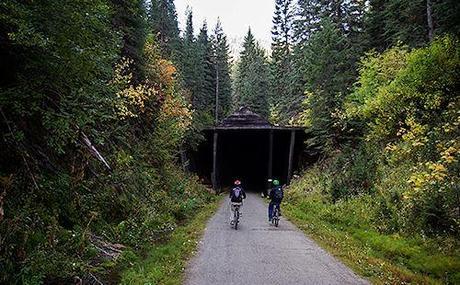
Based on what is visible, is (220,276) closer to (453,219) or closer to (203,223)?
(453,219)

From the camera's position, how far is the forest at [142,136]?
6.51m

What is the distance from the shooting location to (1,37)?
661 cm

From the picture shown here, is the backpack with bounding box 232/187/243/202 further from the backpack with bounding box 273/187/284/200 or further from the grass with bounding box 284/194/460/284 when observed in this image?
the grass with bounding box 284/194/460/284

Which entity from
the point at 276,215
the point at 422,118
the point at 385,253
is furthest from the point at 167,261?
the point at 422,118

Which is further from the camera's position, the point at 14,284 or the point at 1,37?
the point at 1,37

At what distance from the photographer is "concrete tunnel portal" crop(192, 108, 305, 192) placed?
34.2 metres

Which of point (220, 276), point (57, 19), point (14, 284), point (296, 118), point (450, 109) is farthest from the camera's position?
point (296, 118)

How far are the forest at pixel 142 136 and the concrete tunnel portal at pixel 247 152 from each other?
3232 millimetres

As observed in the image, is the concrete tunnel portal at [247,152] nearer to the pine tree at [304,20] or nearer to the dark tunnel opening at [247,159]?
the dark tunnel opening at [247,159]

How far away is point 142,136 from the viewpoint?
19656mm

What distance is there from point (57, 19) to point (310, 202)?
16.1m

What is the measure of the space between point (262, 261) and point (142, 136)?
460 inches

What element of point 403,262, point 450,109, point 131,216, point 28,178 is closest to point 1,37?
point 28,178

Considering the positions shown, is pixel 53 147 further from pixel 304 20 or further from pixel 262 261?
pixel 304 20
